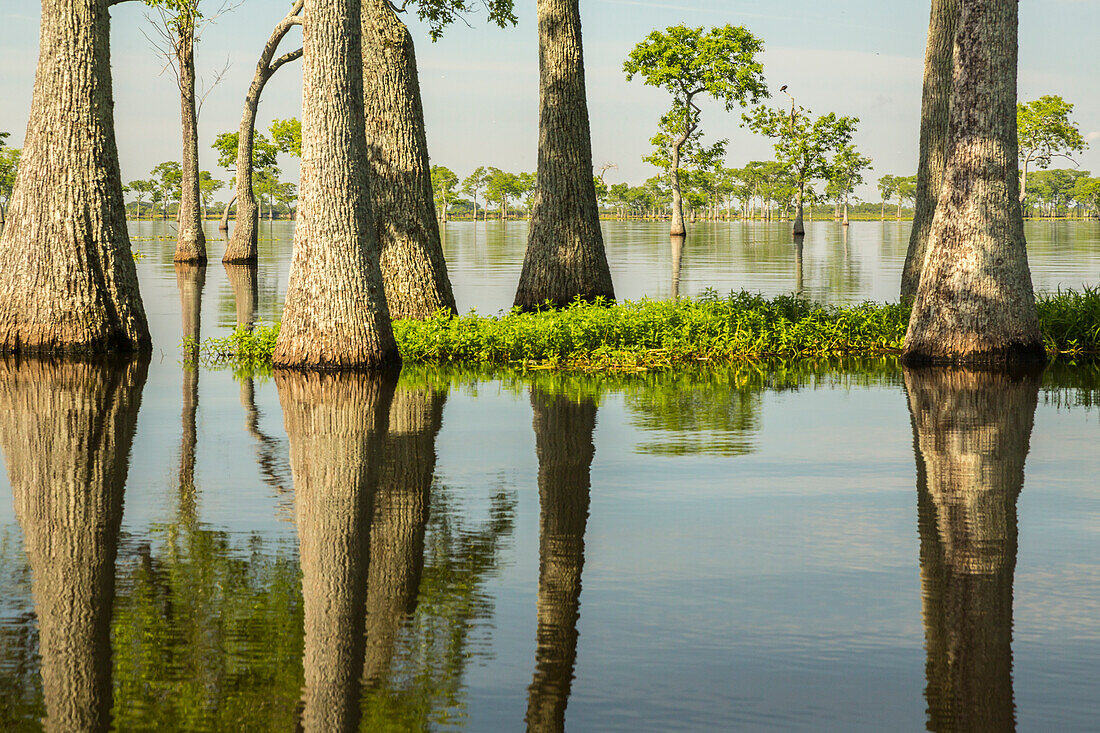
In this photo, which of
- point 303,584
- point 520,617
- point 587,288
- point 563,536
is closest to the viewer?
point 520,617

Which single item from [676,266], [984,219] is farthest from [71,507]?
[676,266]

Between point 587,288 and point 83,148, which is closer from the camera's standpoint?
point 83,148

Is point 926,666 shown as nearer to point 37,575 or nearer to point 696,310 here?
point 37,575

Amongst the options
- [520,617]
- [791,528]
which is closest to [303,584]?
[520,617]

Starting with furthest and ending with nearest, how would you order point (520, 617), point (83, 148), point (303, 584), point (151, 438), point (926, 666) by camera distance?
point (83, 148), point (151, 438), point (303, 584), point (520, 617), point (926, 666)

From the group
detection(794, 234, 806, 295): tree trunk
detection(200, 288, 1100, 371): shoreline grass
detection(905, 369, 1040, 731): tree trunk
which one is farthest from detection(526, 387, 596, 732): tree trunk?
detection(794, 234, 806, 295): tree trunk

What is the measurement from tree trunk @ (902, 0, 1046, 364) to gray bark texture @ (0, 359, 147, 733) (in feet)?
30.3

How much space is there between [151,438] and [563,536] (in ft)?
14.8

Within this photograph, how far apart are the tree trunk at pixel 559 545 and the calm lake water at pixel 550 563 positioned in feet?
0.06

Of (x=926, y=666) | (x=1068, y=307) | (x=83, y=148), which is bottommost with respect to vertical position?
(x=926, y=666)

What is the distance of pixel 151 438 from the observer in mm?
9164

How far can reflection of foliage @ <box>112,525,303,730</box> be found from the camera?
13.1ft

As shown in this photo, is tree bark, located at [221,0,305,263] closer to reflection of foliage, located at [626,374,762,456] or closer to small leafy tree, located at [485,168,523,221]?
reflection of foliage, located at [626,374,762,456]

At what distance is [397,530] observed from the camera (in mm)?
6199
